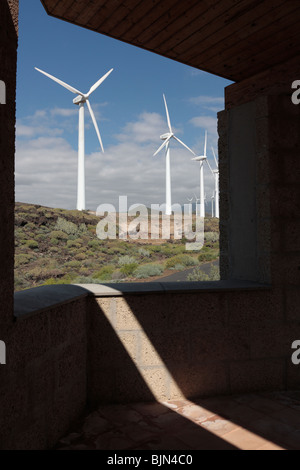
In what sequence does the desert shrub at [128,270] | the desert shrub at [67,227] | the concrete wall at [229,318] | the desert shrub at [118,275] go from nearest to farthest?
the concrete wall at [229,318] → the desert shrub at [118,275] → the desert shrub at [128,270] → the desert shrub at [67,227]

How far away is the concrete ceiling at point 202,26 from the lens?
3.16 m

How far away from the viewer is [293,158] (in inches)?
146

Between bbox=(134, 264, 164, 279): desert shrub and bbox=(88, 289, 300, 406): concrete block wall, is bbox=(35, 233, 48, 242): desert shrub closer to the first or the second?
bbox=(134, 264, 164, 279): desert shrub

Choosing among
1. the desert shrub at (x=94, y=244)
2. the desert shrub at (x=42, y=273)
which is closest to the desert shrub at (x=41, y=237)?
the desert shrub at (x=94, y=244)

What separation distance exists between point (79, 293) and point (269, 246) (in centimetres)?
201

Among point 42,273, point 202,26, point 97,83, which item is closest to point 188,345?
point 202,26

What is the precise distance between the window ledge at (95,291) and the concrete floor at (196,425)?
1.07 meters

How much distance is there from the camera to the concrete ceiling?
316 cm

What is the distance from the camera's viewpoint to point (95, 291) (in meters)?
3.30

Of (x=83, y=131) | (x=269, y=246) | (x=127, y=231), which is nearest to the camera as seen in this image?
(x=269, y=246)

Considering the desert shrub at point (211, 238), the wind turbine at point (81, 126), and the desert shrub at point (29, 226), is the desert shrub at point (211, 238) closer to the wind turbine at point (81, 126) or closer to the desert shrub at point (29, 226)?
the wind turbine at point (81, 126)

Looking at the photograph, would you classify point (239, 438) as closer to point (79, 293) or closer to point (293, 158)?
point (79, 293)

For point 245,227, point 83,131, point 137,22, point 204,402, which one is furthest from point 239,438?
point 83,131

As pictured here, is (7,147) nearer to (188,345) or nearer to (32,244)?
(188,345)
